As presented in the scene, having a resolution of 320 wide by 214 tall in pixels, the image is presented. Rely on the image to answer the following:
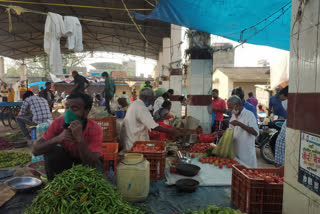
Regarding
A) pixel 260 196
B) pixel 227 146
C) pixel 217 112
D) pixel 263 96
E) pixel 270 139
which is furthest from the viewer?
pixel 263 96

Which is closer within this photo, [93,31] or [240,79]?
[93,31]

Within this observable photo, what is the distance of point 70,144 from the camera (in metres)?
2.66

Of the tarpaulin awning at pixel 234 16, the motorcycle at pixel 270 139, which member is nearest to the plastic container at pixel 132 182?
the tarpaulin awning at pixel 234 16

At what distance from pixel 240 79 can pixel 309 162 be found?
2136cm

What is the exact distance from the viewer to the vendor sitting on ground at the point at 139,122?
13.2 feet

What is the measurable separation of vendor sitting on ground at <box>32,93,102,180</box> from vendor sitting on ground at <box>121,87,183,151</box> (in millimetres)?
1379

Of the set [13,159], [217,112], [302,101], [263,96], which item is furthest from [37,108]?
[263,96]

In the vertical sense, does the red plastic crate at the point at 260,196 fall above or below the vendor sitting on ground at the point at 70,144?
below

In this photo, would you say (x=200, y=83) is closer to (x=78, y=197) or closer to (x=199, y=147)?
(x=199, y=147)

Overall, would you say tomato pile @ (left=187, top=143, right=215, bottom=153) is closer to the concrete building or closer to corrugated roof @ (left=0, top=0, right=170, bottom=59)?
corrugated roof @ (left=0, top=0, right=170, bottom=59)

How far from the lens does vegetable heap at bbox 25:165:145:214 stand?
1744mm

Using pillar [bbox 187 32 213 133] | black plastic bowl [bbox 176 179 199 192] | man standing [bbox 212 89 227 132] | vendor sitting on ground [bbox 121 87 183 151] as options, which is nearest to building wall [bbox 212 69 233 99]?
man standing [bbox 212 89 227 132]

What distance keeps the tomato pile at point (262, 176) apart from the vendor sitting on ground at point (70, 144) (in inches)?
70.0

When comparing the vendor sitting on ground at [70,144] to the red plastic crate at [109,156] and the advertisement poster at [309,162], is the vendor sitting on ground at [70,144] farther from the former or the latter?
the advertisement poster at [309,162]
